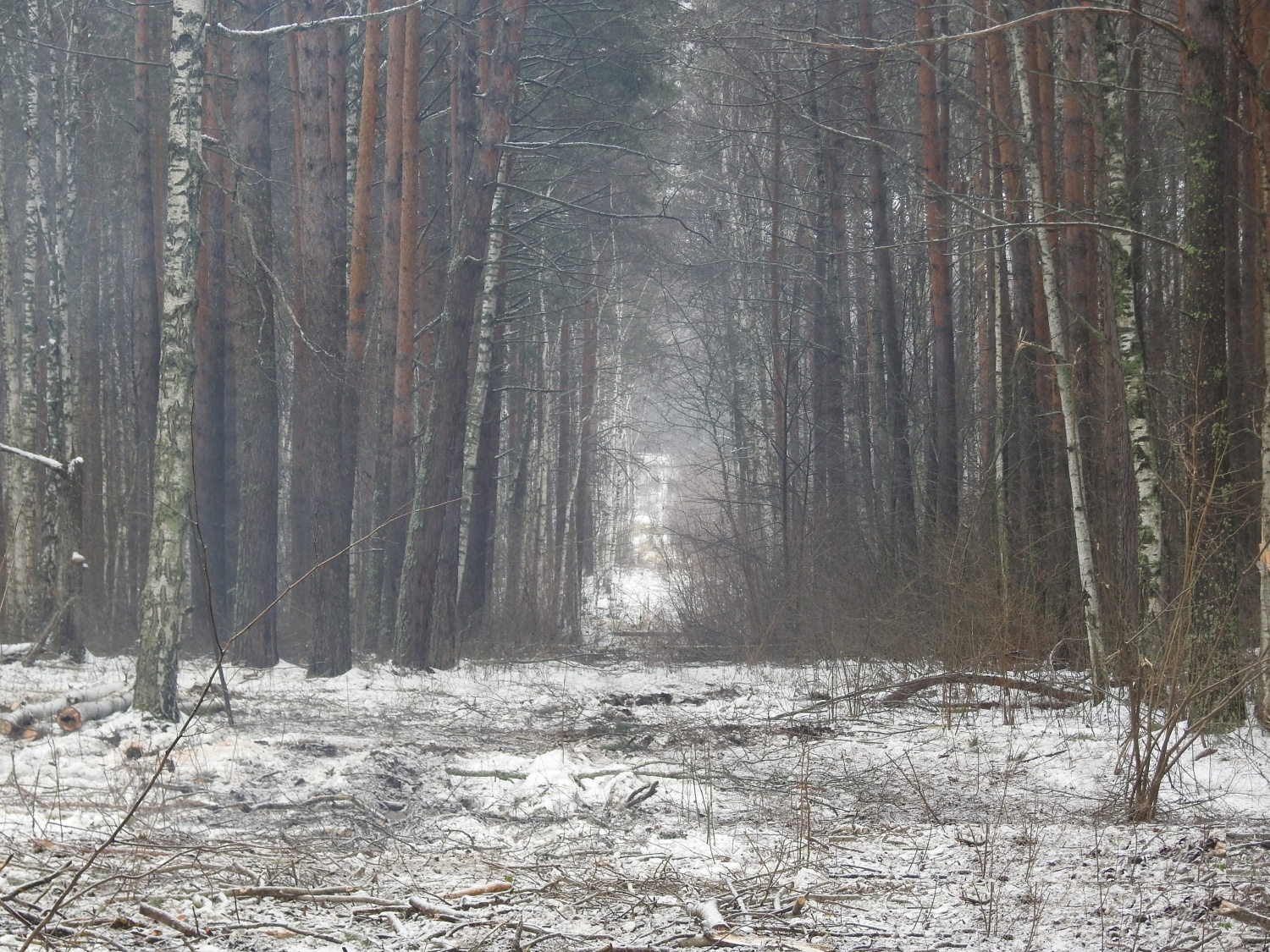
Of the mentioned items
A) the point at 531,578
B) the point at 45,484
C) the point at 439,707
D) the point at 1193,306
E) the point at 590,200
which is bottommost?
the point at 439,707

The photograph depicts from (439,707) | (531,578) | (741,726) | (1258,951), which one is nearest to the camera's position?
(1258,951)

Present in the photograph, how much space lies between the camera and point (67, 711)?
7242 mm

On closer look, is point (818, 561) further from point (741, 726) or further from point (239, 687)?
point (239, 687)

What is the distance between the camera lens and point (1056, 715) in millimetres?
7762

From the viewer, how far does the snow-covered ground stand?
12.5 ft

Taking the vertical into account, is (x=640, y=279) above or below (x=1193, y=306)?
above

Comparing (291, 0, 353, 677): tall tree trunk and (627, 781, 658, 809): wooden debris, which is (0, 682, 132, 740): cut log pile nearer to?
(291, 0, 353, 677): tall tree trunk

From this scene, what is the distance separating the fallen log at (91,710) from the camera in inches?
284

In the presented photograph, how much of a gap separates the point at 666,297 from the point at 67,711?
13.1 m

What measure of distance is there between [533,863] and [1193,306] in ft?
17.4

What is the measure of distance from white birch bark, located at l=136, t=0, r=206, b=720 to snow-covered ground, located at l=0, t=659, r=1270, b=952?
22.2 inches

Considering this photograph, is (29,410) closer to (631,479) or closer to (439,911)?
(439,911)

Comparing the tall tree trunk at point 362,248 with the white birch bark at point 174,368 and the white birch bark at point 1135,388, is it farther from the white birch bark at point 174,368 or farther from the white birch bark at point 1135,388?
the white birch bark at point 1135,388

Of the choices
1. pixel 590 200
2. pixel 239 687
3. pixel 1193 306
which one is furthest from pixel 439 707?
pixel 590 200
